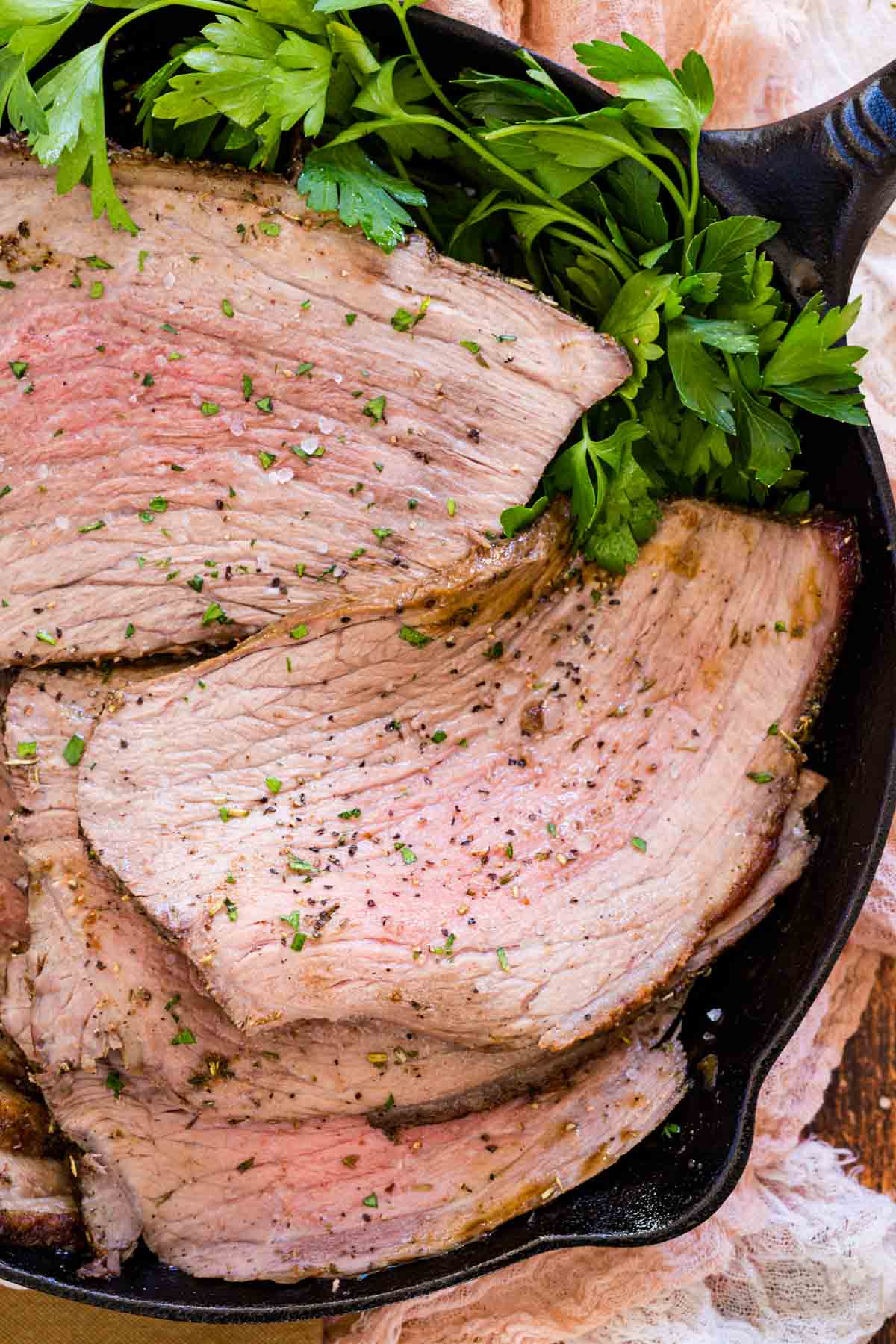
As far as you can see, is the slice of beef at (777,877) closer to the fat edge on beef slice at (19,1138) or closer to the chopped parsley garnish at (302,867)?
the chopped parsley garnish at (302,867)

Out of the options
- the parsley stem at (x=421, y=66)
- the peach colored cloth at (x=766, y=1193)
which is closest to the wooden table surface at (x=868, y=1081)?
the peach colored cloth at (x=766, y=1193)

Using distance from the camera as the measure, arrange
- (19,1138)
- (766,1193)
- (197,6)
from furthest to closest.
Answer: (766,1193) < (19,1138) < (197,6)

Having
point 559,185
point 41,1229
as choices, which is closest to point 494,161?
point 559,185

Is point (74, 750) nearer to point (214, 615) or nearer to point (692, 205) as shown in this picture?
point (214, 615)

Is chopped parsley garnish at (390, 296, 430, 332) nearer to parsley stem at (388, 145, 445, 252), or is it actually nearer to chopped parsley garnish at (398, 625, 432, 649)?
parsley stem at (388, 145, 445, 252)

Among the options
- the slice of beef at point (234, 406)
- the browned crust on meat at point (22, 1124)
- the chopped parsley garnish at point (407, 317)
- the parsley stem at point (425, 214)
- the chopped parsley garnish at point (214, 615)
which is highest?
the parsley stem at point (425, 214)

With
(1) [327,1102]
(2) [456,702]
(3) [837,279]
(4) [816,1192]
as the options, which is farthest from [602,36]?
(4) [816,1192]

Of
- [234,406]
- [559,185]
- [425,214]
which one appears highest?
[559,185]
